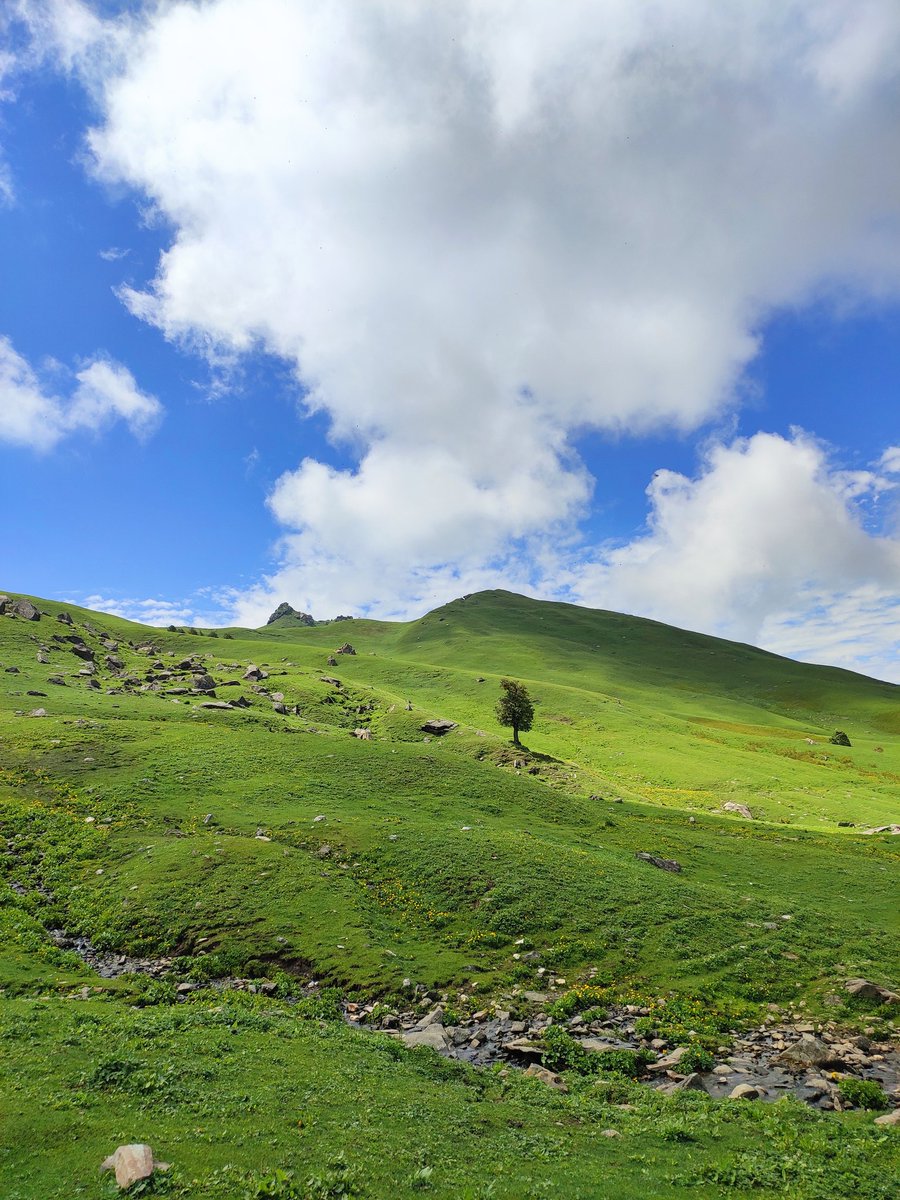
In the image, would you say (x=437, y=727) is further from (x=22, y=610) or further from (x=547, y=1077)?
(x=22, y=610)

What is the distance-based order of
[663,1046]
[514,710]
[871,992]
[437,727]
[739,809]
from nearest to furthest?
[663,1046] < [871,992] < [739,809] < [437,727] < [514,710]

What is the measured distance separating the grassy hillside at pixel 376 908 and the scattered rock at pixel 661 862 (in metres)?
0.84

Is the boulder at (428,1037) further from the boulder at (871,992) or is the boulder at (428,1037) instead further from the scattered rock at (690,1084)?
the boulder at (871,992)

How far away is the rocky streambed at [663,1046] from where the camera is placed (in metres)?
16.9

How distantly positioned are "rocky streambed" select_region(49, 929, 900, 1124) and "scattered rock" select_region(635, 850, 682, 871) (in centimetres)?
1795

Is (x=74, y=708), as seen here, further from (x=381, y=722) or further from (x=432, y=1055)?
(x=432, y=1055)

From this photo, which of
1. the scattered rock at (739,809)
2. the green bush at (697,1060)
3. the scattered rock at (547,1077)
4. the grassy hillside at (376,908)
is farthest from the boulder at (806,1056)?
the scattered rock at (739,809)

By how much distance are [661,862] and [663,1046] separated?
20.8 meters

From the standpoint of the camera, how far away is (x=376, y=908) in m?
28.7

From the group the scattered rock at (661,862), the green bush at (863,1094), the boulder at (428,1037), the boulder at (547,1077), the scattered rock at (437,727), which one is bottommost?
the boulder at (428,1037)

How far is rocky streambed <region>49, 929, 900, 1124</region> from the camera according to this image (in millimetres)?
16922

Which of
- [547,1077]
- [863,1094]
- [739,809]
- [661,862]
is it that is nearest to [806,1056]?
[863,1094]

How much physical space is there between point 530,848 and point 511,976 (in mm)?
13105

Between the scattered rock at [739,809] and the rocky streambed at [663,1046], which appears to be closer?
the rocky streambed at [663,1046]
